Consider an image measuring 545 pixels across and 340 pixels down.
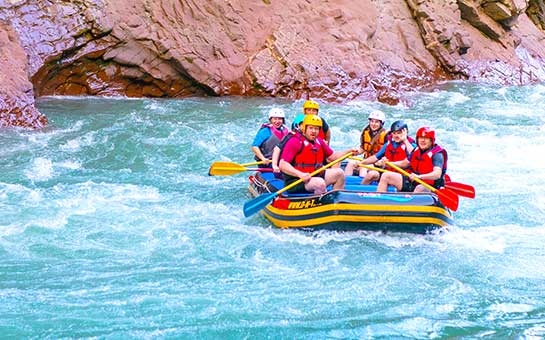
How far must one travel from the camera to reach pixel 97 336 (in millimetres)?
5246

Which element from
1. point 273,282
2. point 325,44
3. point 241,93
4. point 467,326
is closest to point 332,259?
point 273,282

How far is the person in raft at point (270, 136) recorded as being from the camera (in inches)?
351

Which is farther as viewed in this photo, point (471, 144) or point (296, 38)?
point (296, 38)

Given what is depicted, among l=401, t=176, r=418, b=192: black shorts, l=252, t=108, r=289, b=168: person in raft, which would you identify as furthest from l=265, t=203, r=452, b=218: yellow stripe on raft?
l=252, t=108, r=289, b=168: person in raft

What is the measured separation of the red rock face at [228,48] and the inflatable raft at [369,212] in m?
5.80

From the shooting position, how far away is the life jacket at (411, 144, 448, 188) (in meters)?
7.63

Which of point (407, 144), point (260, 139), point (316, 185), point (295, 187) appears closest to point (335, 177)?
point (316, 185)

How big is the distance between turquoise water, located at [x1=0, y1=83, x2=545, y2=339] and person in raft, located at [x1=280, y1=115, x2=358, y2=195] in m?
0.53

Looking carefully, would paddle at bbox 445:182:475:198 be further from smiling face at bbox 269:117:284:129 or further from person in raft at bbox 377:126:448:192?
smiling face at bbox 269:117:284:129

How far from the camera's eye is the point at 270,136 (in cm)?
895

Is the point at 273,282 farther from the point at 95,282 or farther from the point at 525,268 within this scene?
the point at 525,268

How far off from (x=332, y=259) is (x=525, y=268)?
66.2 inches

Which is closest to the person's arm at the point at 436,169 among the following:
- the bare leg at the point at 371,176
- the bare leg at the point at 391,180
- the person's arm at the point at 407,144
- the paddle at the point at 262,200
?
the bare leg at the point at 391,180

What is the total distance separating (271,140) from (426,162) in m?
2.02
